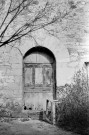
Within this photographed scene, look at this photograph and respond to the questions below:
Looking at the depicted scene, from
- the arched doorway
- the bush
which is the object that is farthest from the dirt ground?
the arched doorway

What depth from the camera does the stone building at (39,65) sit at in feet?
22.2

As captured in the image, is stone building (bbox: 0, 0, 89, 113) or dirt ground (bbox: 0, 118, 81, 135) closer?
dirt ground (bbox: 0, 118, 81, 135)

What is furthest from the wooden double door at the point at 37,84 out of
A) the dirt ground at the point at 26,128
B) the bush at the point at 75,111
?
the bush at the point at 75,111

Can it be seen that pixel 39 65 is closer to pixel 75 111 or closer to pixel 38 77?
pixel 38 77

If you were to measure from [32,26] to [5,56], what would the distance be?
1.30 m

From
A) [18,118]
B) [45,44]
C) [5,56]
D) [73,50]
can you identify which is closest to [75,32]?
[73,50]

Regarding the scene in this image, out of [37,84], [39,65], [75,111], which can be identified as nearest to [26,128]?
[75,111]

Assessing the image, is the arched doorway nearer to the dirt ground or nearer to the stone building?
the stone building

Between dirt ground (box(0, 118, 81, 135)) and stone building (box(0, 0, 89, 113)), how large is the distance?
107 cm

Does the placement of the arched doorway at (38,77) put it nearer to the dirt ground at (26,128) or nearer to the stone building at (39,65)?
the stone building at (39,65)

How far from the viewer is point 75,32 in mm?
7117

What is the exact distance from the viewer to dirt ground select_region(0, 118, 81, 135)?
4695 millimetres

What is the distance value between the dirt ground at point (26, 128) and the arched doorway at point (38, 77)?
120 cm

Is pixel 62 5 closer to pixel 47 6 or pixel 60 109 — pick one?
pixel 47 6
